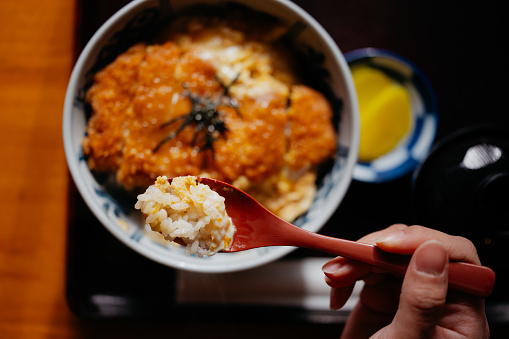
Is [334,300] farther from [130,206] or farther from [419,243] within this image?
[130,206]

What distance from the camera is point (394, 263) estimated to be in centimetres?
77

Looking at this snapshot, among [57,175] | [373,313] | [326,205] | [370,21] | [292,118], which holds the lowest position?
[373,313]

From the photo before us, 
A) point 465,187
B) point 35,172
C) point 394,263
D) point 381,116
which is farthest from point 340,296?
point 35,172

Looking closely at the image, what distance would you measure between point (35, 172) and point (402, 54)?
1.03 meters

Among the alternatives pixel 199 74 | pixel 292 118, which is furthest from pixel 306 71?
pixel 199 74

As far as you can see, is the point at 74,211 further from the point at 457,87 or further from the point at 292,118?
the point at 457,87

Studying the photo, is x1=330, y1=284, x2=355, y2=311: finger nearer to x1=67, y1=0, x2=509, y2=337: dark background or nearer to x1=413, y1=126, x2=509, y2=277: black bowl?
x1=67, y1=0, x2=509, y2=337: dark background

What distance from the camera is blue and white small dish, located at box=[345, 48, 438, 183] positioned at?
1.10 metres

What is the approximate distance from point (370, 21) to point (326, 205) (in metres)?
0.53

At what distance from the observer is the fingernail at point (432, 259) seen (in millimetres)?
723

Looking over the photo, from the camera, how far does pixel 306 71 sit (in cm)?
108

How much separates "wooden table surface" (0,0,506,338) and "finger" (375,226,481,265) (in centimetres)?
44

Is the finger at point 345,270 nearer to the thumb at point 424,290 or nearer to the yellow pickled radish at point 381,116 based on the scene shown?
the thumb at point 424,290

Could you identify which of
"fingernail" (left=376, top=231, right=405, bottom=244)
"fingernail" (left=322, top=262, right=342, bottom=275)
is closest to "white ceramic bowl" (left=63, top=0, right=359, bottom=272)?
"fingernail" (left=322, top=262, right=342, bottom=275)
